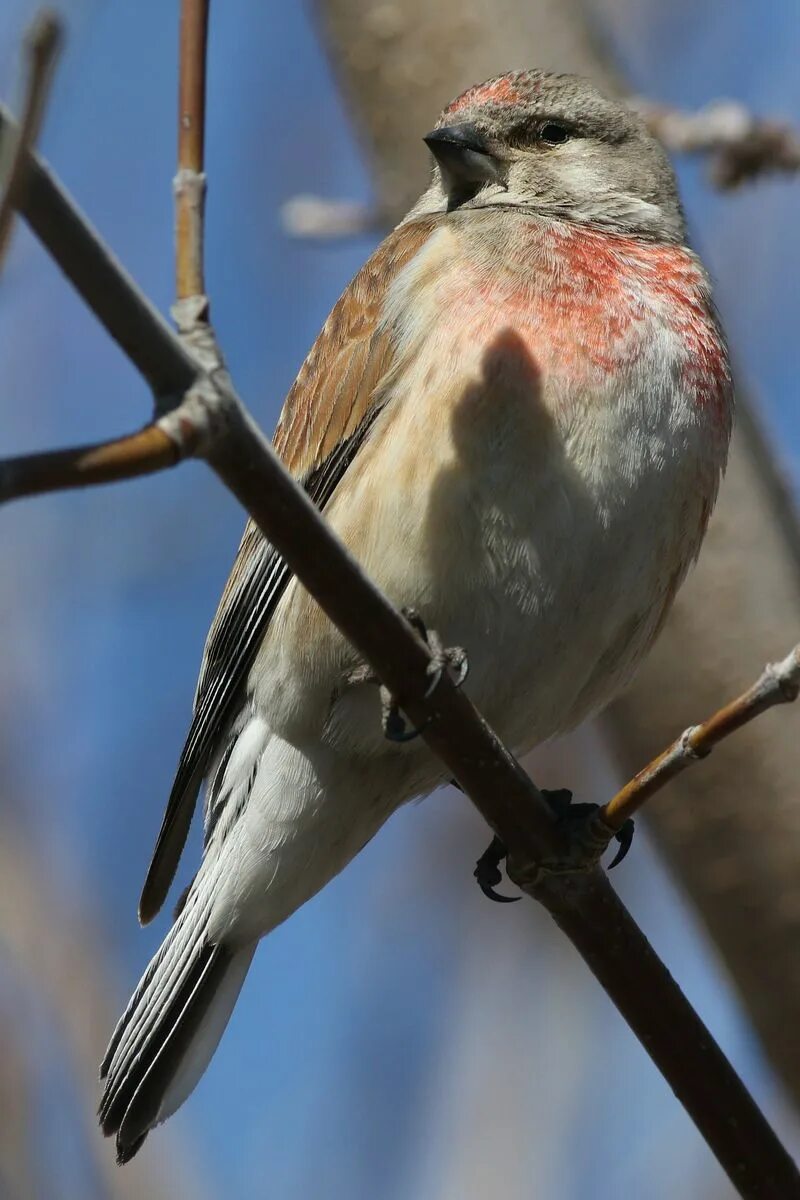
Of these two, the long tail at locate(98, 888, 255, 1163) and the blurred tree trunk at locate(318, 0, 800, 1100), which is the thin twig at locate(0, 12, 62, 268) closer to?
the long tail at locate(98, 888, 255, 1163)

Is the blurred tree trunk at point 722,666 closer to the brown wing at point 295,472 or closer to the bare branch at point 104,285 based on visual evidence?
the brown wing at point 295,472

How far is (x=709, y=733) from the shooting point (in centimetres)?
286

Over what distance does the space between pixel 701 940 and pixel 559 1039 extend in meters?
2.30

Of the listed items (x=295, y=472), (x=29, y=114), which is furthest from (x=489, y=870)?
(x=29, y=114)

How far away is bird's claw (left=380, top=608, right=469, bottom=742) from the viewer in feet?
10.1

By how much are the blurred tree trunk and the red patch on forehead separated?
545 mm

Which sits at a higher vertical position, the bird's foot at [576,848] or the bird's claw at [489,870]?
the bird's foot at [576,848]

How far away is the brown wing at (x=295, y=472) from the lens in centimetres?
445

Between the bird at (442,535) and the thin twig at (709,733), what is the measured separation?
1064mm

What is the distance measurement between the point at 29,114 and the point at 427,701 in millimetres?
1583

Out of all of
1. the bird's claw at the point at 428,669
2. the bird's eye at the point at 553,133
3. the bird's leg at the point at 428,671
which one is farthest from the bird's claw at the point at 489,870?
the bird's eye at the point at 553,133

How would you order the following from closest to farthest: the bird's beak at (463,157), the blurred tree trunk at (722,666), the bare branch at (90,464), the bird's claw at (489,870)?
the bare branch at (90,464) < the bird's claw at (489,870) < the blurred tree trunk at (722,666) < the bird's beak at (463,157)

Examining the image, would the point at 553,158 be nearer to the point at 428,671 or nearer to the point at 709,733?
the point at 428,671

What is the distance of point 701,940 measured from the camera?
5.34m
